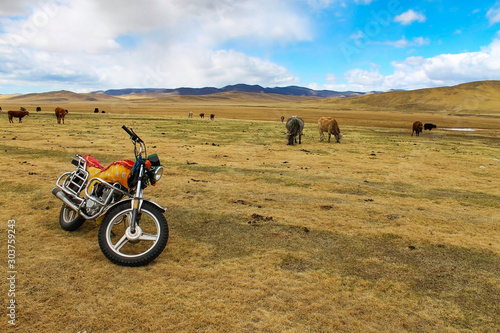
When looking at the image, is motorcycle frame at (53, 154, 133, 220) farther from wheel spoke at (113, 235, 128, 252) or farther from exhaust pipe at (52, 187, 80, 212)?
wheel spoke at (113, 235, 128, 252)

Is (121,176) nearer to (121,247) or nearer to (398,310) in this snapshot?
(121,247)

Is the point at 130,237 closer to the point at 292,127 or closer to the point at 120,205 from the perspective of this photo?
the point at 120,205

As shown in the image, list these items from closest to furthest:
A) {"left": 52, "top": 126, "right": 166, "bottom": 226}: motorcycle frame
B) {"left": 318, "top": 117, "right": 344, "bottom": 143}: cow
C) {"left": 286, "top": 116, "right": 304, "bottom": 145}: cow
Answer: {"left": 52, "top": 126, "right": 166, "bottom": 226}: motorcycle frame → {"left": 286, "top": 116, "right": 304, "bottom": 145}: cow → {"left": 318, "top": 117, "right": 344, "bottom": 143}: cow

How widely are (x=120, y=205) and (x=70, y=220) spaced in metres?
1.80

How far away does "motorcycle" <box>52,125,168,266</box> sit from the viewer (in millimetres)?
4676

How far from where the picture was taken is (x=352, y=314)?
3.78m

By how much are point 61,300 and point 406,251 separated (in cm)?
542

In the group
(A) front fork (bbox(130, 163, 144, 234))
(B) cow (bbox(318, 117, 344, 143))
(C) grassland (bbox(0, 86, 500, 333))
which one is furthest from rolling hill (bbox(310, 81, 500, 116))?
(A) front fork (bbox(130, 163, 144, 234))

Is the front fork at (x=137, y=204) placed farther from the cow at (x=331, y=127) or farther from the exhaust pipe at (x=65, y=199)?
the cow at (x=331, y=127)

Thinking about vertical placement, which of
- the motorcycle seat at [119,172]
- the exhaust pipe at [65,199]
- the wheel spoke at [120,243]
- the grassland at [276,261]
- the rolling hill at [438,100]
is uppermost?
the rolling hill at [438,100]

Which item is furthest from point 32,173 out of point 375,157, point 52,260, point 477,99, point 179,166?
point 477,99

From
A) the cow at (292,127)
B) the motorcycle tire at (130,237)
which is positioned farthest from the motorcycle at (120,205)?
the cow at (292,127)

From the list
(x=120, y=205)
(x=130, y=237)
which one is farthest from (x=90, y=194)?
(x=130, y=237)

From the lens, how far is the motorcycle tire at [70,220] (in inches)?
226
